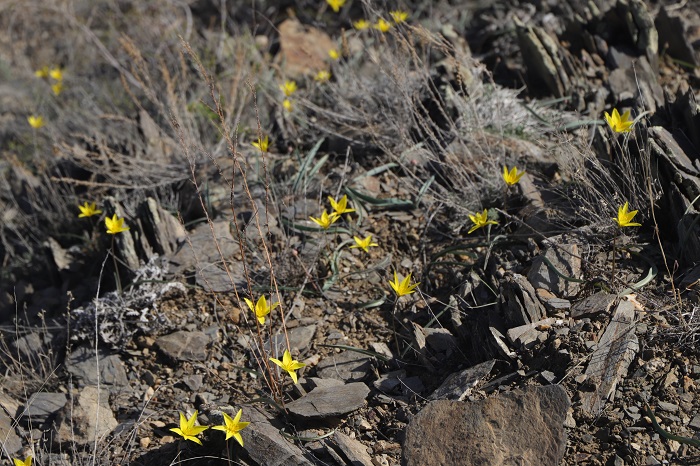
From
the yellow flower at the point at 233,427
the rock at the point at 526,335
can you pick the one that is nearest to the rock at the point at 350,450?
the yellow flower at the point at 233,427

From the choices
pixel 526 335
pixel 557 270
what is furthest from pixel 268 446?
pixel 557 270

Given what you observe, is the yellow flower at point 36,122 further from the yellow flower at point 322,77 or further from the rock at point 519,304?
the rock at point 519,304

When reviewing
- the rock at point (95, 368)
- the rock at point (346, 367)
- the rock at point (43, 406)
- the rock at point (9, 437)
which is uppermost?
the rock at point (346, 367)

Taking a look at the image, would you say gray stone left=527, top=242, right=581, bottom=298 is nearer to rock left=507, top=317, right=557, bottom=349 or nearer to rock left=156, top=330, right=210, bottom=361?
rock left=507, top=317, right=557, bottom=349

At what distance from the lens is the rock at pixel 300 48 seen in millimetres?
5148

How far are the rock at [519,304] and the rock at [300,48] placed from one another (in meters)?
2.49

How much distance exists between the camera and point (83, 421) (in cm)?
300

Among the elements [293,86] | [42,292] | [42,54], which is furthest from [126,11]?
[42,292]

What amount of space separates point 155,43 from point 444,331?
152 inches

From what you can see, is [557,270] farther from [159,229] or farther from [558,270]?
[159,229]

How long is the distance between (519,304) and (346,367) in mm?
726

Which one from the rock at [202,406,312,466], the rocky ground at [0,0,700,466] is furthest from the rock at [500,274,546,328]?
the rock at [202,406,312,466]

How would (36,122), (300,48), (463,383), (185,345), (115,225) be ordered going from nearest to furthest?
1. (463,383)
2. (185,345)
3. (115,225)
4. (36,122)
5. (300,48)

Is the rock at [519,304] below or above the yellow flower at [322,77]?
below
